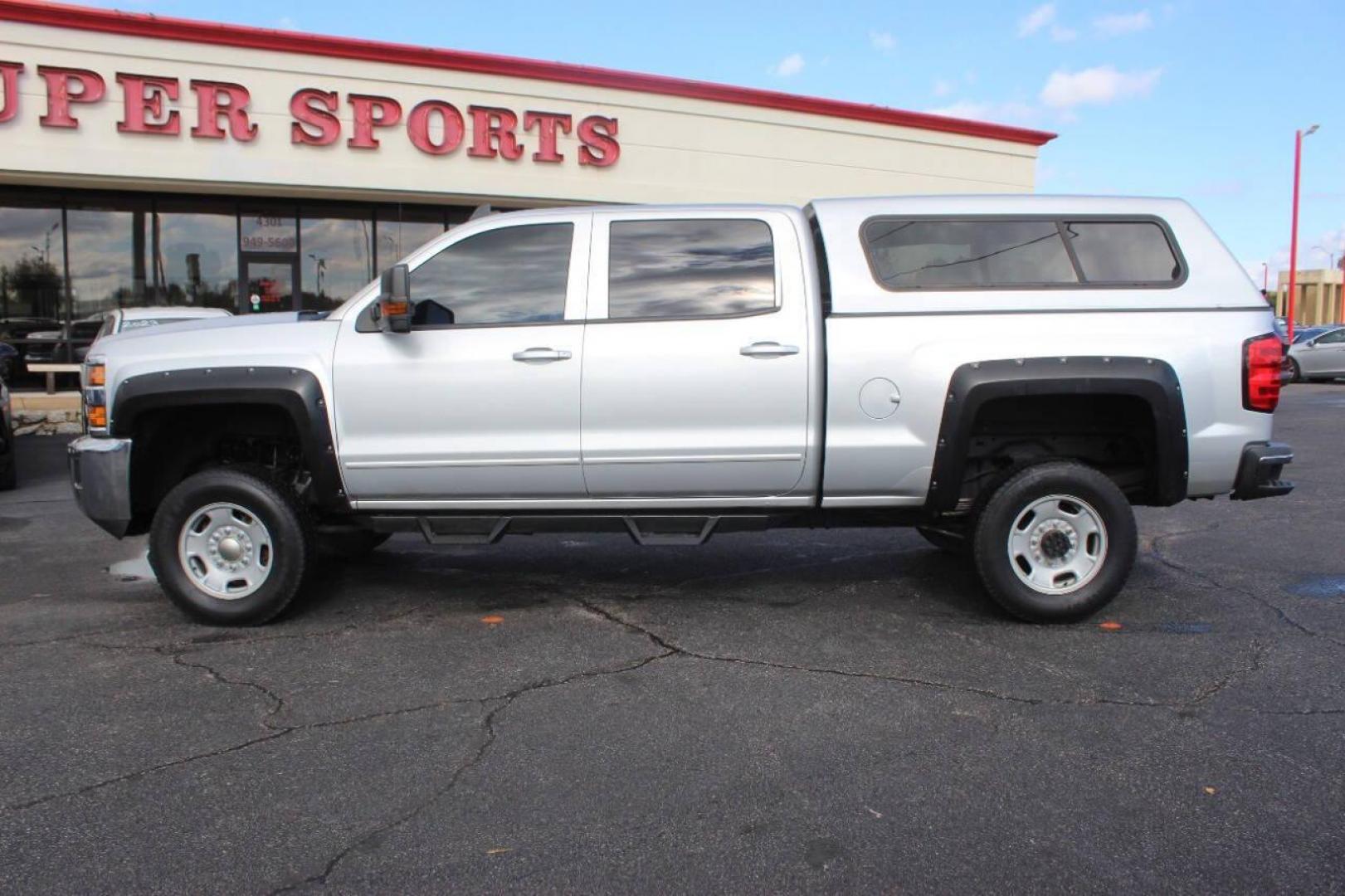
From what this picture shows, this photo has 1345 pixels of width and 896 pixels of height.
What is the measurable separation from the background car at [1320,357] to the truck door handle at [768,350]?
24739 mm

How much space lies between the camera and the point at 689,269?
509 cm

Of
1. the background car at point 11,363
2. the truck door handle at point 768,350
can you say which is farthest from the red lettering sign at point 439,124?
the truck door handle at point 768,350

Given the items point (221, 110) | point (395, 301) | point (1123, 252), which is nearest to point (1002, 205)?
point (1123, 252)

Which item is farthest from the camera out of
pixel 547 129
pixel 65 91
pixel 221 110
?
pixel 547 129

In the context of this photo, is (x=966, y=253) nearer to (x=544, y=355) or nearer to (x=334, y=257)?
(x=544, y=355)

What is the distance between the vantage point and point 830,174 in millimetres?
19047

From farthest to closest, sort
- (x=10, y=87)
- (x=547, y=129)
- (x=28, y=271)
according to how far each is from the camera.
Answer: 1. (x=547, y=129)
2. (x=28, y=271)
3. (x=10, y=87)

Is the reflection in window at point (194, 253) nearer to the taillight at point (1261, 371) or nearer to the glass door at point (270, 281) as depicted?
the glass door at point (270, 281)

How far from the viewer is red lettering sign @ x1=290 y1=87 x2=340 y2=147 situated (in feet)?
51.8

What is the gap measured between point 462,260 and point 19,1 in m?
13.2

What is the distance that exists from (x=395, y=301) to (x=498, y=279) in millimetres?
556

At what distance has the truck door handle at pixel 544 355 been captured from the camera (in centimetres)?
495

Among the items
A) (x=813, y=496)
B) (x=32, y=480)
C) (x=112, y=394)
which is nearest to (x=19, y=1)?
(x=32, y=480)

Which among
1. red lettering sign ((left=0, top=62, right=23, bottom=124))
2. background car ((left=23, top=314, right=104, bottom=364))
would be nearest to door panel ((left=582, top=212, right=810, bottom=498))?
red lettering sign ((left=0, top=62, right=23, bottom=124))
